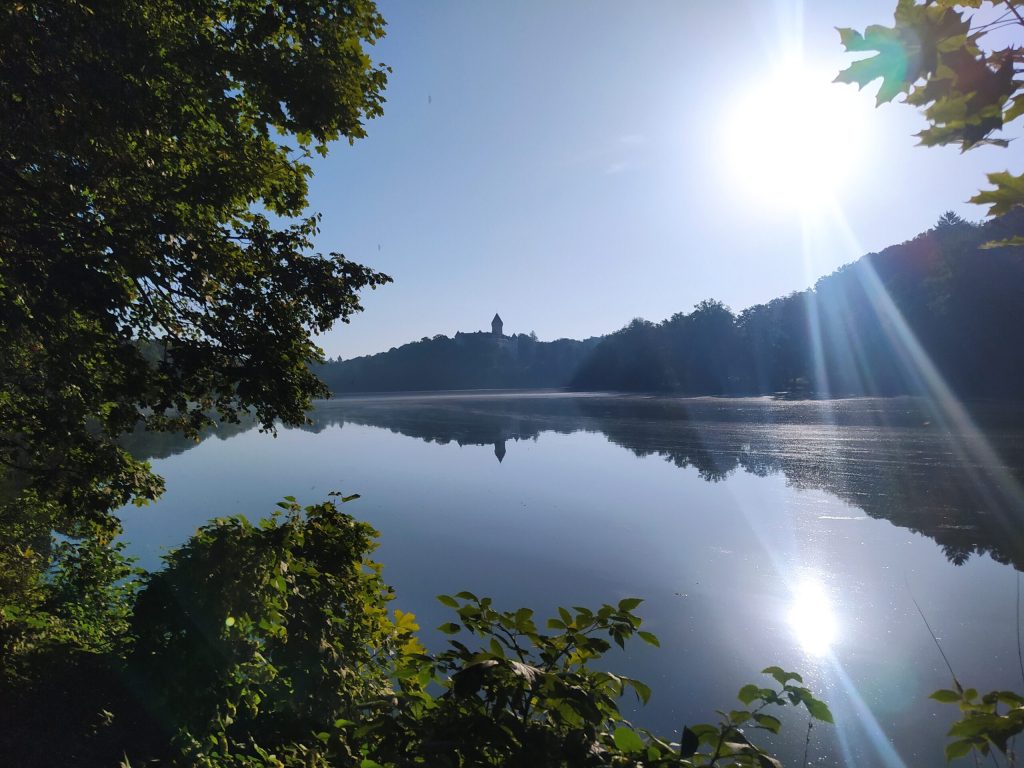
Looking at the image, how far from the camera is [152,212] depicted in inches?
187

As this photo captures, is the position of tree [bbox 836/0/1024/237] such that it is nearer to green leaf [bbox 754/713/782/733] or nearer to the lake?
green leaf [bbox 754/713/782/733]

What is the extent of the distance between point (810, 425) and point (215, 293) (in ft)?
117

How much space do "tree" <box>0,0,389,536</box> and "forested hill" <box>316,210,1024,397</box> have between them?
5.02 m

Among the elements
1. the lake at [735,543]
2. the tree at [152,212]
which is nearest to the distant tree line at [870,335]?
the lake at [735,543]

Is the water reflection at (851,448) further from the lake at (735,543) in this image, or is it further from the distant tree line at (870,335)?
the distant tree line at (870,335)

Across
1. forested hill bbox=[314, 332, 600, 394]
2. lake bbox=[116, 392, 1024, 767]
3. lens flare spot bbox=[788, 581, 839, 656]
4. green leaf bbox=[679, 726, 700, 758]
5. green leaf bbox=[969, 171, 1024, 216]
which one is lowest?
lens flare spot bbox=[788, 581, 839, 656]

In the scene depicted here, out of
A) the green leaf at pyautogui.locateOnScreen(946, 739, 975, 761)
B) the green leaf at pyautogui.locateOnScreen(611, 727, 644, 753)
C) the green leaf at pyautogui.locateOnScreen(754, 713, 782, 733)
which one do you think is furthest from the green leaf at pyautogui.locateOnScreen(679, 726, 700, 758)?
the green leaf at pyautogui.locateOnScreen(946, 739, 975, 761)

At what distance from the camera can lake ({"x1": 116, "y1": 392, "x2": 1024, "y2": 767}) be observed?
7.00 metres

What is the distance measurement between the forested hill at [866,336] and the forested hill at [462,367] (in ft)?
111

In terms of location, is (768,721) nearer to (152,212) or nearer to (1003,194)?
(1003,194)

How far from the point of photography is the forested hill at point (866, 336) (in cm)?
4975

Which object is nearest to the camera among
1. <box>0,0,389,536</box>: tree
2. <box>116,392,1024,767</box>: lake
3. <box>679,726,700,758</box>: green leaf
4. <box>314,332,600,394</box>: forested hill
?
<box>679,726,700,758</box>: green leaf

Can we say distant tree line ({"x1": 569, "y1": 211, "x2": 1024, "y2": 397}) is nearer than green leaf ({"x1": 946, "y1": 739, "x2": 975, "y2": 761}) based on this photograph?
No

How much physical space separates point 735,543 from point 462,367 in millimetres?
146745
